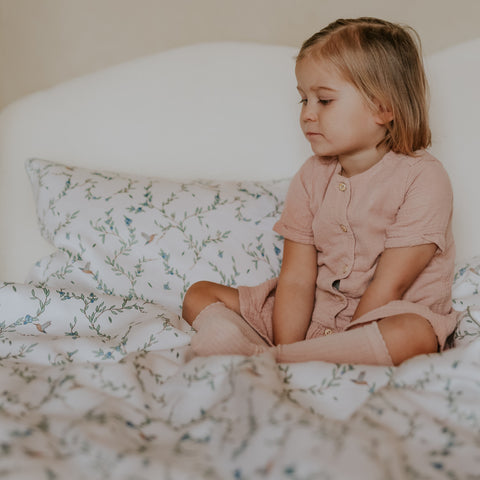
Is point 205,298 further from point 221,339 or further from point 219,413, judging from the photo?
point 219,413

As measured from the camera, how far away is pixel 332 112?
109 centimetres

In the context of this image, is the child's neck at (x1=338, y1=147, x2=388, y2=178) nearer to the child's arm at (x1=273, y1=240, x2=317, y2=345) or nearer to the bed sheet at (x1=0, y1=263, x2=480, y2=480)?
the child's arm at (x1=273, y1=240, x2=317, y2=345)

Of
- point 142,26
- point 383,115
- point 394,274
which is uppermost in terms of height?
point 142,26

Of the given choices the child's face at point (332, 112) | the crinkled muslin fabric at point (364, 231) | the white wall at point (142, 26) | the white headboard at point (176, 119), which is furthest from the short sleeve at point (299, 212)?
the white wall at point (142, 26)

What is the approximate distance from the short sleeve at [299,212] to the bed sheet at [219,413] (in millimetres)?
319

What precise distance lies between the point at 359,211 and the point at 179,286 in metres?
0.37

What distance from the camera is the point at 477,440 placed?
27.0 inches

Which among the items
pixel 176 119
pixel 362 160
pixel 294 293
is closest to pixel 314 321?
pixel 294 293

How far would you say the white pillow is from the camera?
119 centimetres

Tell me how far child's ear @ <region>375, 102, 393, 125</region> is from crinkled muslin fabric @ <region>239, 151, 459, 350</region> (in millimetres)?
65

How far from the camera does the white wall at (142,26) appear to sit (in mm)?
1566

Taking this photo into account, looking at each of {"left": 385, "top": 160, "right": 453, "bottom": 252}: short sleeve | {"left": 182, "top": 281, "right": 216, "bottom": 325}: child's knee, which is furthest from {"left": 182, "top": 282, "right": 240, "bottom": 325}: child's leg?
{"left": 385, "top": 160, "right": 453, "bottom": 252}: short sleeve

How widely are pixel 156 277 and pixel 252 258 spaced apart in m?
0.20

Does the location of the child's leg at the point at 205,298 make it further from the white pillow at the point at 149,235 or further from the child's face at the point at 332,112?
the child's face at the point at 332,112
